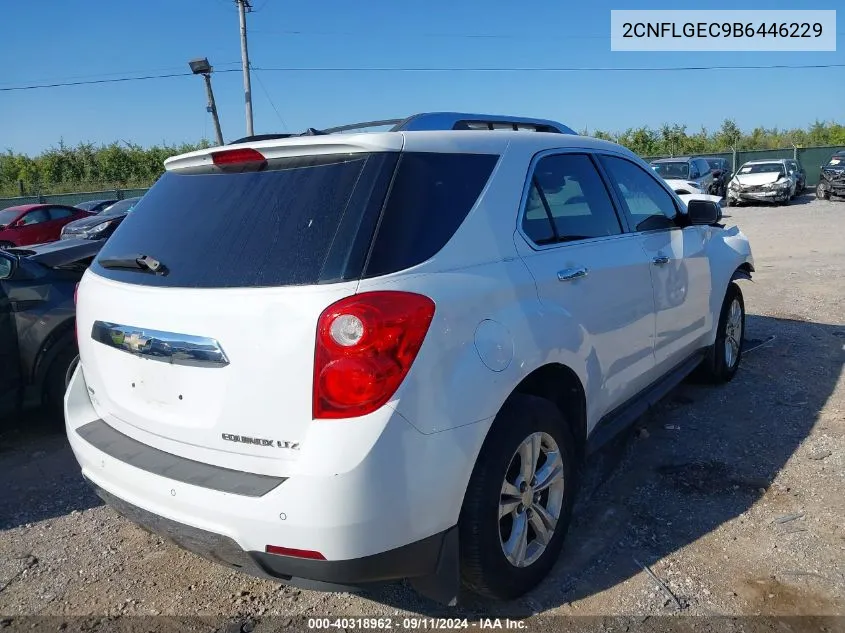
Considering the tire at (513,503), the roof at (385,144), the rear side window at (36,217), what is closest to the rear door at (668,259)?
the roof at (385,144)

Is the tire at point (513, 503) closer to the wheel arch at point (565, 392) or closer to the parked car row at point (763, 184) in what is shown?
the wheel arch at point (565, 392)

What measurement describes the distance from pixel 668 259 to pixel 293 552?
2623mm

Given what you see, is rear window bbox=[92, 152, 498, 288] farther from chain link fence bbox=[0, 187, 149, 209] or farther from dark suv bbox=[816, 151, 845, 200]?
chain link fence bbox=[0, 187, 149, 209]

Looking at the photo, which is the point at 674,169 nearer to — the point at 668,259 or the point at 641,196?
the point at 641,196

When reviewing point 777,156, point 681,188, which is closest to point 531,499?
point 681,188

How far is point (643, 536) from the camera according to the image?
10.0 ft

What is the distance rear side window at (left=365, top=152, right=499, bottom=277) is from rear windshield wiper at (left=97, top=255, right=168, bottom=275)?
84cm

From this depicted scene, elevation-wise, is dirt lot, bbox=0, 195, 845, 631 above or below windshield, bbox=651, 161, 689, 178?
below

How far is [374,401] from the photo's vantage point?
199 cm

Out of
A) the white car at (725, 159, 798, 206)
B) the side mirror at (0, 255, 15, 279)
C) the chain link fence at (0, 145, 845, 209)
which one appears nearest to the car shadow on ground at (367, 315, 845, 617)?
the side mirror at (0, 255, 15, 279)

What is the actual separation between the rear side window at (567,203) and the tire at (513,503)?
0.74 metres

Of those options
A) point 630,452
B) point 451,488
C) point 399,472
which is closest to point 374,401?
point 399,472

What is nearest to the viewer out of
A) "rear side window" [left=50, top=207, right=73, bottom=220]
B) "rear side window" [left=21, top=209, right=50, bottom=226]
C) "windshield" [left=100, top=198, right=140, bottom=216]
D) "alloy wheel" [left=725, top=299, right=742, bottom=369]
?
"alloy wheel" [left=725, top=299, right=742, bottom=369]

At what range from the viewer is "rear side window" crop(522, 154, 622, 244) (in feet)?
9.17
